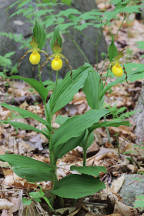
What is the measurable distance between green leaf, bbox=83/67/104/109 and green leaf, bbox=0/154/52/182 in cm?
43

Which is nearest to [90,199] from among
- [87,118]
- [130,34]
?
[87,118]

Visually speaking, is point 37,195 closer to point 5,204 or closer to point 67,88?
point 5,204

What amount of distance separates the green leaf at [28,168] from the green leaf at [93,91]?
425 mm

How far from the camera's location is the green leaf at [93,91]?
1.51 m

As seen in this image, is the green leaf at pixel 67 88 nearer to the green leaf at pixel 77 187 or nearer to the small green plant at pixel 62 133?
the small green plant at pixel 62 133

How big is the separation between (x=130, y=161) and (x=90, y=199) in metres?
0.55

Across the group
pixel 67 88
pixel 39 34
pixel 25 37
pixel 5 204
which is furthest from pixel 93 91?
pixel 25 37

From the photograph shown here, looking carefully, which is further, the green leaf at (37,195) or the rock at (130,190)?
the rock at (130,190)

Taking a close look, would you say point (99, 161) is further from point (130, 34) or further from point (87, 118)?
point (130, 34)

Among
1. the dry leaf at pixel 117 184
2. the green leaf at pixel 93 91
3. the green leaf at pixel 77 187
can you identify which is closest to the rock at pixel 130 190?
the dry leaf at pixel 117 184

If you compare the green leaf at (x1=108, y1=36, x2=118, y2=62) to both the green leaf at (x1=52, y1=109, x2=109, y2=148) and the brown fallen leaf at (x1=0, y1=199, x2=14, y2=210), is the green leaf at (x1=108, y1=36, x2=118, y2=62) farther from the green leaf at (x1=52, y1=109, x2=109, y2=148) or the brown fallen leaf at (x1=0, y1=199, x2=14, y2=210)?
the brown fallen leaf at (x1=0, y1=199, x2=14, y2=210)

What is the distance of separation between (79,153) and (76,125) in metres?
0.95

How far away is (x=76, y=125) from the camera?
130 cm

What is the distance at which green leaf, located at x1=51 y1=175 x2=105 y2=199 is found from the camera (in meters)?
1.31
